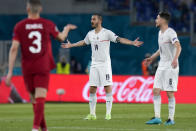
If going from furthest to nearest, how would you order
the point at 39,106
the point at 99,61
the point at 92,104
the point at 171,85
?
the point at 99,61 → the point at 92,104 → the point at 171,85 → the point at 39,106

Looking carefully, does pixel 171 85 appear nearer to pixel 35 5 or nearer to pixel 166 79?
pixel 166 79

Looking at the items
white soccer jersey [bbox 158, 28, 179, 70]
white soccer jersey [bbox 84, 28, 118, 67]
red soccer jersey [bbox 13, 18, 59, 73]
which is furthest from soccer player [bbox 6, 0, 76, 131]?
white soccer jersey [bbox 84, 28, 118, 67]

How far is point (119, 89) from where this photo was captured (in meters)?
25.1

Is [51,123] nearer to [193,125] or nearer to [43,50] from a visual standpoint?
[193,125]

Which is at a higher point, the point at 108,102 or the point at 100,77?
the point at 100,77

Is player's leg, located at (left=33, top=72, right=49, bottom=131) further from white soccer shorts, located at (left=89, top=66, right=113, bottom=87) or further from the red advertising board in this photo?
the red advertising board

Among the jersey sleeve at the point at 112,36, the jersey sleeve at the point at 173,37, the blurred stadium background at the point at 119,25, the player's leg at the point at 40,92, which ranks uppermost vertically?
the blurred stadium background at the point at 119,25

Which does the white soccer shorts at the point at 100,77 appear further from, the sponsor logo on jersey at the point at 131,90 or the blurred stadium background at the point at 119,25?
the blurred stadium background at the point at 119,25

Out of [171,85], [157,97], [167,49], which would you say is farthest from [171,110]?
[167,49]

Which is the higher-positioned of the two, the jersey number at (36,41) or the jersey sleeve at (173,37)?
the jersey sleeve at (173,37)

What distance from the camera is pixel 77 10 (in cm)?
3659

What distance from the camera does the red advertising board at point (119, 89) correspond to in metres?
24.7

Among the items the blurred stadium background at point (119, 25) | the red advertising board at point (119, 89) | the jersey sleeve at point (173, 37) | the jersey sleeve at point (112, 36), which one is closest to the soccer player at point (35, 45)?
the jersey sleeve at point (173, 37)

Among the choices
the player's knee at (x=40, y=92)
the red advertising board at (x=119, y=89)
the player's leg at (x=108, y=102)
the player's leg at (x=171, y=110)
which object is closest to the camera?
the player's knee at (x=40, y=92)
